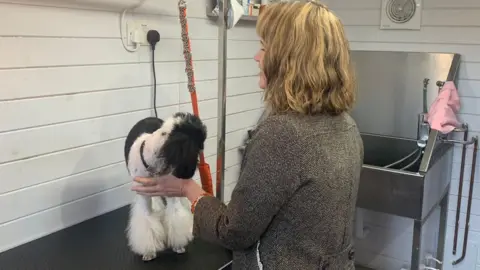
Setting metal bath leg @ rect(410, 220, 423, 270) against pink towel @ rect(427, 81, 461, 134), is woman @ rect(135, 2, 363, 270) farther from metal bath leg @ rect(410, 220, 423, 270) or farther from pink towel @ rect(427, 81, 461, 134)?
pink towel @ rect(427, 81, 461, 134)

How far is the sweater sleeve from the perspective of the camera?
1.01 m

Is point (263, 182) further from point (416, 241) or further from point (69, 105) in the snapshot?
point (416, 241)

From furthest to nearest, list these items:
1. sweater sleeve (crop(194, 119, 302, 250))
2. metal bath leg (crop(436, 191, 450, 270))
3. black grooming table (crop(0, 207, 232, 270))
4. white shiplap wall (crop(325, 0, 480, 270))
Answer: metal bath leg (crop(436, 191, 450, 270)), white shiplap wall (crop(325, 0, 480, 270)), black grooming table (crop(0, 207, 232, 270)), sweater sleeve (crop(194, 119, 302, 250))

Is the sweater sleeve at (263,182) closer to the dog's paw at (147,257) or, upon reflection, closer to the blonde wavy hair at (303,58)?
the blonde wavy hair at (303,58)

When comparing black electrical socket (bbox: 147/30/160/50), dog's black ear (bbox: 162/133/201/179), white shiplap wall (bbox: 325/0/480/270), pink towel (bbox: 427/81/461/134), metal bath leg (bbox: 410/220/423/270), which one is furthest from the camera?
white shiplap wall (bbox: 325/0/480/270)

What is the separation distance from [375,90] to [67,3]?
1688 mm

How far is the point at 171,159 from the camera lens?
1.24 m

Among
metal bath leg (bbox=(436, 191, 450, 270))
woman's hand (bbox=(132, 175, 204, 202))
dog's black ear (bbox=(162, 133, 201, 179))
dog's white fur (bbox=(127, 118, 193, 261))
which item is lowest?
metal bath leg (bbox=(436, 191, 450, 270))

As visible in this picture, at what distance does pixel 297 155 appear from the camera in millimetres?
1012

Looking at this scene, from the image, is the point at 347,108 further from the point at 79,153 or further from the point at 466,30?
the point at 466,30

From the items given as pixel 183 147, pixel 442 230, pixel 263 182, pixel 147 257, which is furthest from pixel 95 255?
pixel 442 230

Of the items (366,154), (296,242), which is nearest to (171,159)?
(296,242)

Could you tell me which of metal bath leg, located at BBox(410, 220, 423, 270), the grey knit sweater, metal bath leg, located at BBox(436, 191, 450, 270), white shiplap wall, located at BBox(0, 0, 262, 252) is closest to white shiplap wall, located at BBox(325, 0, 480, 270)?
metal bath leg, located at BBox(436, 191, 450, 270)

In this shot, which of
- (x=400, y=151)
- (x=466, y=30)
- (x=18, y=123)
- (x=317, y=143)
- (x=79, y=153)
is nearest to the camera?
(x=317, y=143)
